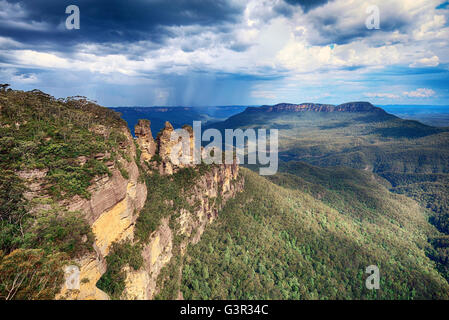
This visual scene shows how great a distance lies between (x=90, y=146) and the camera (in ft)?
84.5

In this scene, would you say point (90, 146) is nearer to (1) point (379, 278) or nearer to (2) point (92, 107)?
(2) point (92, 107)

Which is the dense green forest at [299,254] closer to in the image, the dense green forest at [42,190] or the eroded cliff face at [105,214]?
the eroded cliff face at [105,214]

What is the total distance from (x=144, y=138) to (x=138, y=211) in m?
20.9

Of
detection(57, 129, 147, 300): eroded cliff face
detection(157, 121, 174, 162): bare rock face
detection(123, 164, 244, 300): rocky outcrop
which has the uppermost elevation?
detection(157, 121, 174, 162): bare rock face

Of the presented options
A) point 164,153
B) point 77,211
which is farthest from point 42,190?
point 164,153

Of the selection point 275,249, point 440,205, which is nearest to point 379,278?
point 275,249

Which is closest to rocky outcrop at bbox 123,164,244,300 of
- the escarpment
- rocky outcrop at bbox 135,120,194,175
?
the escarpment

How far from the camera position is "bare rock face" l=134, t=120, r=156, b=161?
48.1 meters

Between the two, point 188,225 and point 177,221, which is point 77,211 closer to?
point 177,221

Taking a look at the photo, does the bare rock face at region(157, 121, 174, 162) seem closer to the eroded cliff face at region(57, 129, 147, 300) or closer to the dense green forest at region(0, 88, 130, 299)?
the eroded cliff face at region(57, 129, 147, 300)

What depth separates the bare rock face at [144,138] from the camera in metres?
48.1

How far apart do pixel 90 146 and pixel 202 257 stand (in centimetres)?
3912

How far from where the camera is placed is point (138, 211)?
34.7 metres

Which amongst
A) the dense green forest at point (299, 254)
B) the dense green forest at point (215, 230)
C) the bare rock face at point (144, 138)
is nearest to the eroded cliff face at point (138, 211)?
the bare rock face at point (144, 138)
